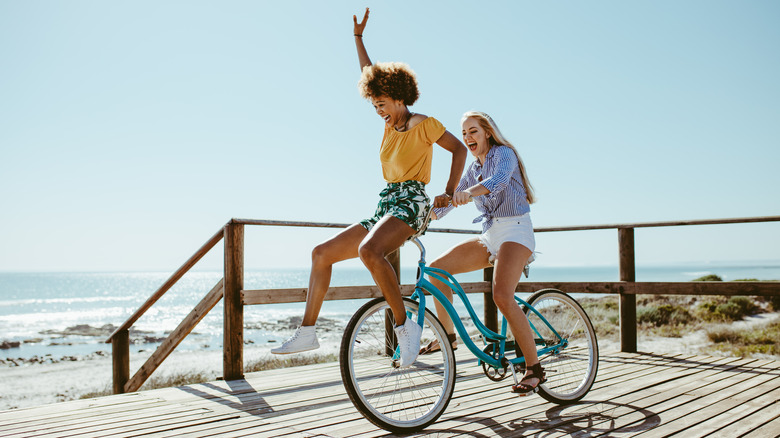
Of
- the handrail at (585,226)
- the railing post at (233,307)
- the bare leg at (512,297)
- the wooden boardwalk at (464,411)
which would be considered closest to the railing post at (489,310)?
the handrail at (585,226)

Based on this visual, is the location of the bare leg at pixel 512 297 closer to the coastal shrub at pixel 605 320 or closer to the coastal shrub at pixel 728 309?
the coastal shrub at pixel 605 320

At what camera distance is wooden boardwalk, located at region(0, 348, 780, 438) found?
2561 mm

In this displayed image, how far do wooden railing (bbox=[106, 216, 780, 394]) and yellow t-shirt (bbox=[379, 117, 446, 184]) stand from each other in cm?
158

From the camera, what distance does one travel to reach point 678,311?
609 inches

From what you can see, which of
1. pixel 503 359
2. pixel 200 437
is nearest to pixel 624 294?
pixel 503 359

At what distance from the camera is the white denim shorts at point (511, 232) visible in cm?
287

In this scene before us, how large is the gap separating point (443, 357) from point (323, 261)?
789 mm

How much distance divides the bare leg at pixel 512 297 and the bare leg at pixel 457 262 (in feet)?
0.67

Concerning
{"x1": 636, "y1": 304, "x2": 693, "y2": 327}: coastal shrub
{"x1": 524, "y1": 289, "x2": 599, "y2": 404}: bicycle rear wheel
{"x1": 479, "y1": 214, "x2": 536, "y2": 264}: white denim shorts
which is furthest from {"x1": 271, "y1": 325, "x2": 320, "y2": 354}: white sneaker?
{"x1": 636, "y1": 304, "x2": 693, "y2": 327}: coastal shrub

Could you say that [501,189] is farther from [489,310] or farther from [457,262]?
[489,310]

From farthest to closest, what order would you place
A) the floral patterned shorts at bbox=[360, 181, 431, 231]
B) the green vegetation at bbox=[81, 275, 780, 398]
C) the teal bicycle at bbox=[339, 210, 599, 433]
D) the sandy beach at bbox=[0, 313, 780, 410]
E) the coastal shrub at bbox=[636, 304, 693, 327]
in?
1. the coastal shrub at bbox=[636, 304, 693, 327]
2. the sandy beach at bbox=[0, 313, 780, 410]
3. the green vegetation at bbox=[81, 275, 780, 398]
4. the floral patterned shorts at bbox=[360, 181, 431, 231]
5. the teal bicycle at bbox=[339, 210, 599, 433]

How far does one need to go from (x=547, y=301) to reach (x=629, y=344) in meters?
2.31

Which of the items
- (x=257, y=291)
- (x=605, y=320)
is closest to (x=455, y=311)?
(x=257, y=291)

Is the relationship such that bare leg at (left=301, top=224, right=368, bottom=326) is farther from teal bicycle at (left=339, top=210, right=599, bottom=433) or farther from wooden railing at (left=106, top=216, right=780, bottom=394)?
wooden railing at (left=106, top=216, right=780, bottom=394)
